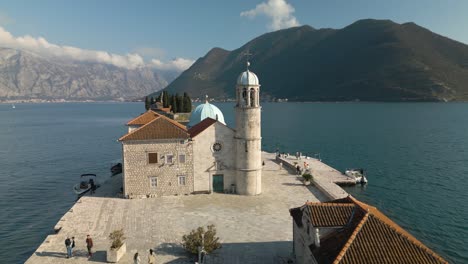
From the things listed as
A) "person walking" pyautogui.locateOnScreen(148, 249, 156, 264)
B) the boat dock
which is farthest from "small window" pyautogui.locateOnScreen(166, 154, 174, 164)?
the boat dock

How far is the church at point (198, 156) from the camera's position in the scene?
3481 cm

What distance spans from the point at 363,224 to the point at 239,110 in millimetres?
21436

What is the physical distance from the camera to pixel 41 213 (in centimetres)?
3806

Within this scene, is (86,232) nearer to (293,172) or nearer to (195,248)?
(195,248)

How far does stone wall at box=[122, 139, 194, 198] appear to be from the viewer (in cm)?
3462

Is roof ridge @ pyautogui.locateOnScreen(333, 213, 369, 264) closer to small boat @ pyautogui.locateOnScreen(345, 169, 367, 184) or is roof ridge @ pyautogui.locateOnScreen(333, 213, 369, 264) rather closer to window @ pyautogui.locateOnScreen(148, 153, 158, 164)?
window @ pyautogui.locateOnScreen(148, 153, 158, 164)

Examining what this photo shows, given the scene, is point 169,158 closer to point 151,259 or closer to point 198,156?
point 198,156

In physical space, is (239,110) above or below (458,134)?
above

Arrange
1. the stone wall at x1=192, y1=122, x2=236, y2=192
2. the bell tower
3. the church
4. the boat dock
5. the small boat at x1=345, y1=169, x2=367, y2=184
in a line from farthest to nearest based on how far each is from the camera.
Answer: the small boat at x1=345, y1=169, x2=367, y2=184 < the boat dock < the stone wall at x1=192, y1=122, x2=236, y2=192 < the bell tower < the church

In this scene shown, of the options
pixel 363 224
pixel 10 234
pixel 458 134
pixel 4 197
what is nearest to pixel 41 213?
pixel 10 234

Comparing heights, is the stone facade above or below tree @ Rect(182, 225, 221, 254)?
above

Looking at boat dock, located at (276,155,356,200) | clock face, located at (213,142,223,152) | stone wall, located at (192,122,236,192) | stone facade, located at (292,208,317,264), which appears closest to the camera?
stone facade, located at (292,208,317,264)

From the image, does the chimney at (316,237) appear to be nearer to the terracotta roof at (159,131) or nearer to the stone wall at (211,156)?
the stone wall at (211,156)

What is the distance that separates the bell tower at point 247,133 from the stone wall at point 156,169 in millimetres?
5418
